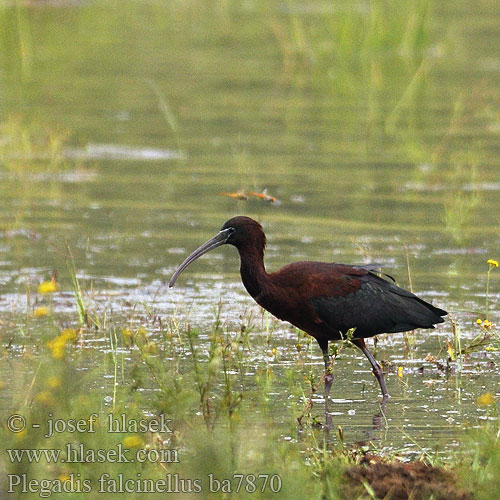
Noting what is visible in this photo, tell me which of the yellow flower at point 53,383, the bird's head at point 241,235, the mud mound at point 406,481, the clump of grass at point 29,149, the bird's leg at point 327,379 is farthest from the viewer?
the clump of grass at point 29,149

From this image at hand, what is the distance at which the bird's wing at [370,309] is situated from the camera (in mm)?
7699

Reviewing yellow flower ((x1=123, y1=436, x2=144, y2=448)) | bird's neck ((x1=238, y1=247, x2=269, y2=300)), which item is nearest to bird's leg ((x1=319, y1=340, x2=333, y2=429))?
Result: bird's neck ((x1=238, y1=247, x2=269, y2=300))

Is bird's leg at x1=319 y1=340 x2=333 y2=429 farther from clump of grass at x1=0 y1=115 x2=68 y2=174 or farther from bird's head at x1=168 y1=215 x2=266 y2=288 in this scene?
clump of grass at x1=0 y1=115 x2=68 y2=174

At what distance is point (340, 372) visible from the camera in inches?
319

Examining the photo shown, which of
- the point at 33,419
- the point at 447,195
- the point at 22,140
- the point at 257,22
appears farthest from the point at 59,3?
the point at 33,419

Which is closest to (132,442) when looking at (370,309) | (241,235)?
(241,235)

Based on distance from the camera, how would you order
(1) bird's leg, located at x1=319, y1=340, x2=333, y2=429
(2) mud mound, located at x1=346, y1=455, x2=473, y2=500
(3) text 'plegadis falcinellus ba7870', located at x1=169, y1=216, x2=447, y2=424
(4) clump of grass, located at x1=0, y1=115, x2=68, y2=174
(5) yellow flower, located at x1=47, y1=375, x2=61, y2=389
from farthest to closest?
(4) clump of grass, located at x1=0, y1=115, x2=68, y2=174
(3) text 'plegadis falcinellus ba7870', located at x1=169, y1=216, x2=447, y2=424
(1) bird's leg, located at x1=319, y1=340, x2=333, y2=429
(2) mud mound, located at x1=346, y1=455, x2=473, y2=500
(5) yellow flower, located at x1=47, y1=375, x2=61, y2=389

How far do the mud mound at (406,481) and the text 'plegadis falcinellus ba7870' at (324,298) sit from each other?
1851mm

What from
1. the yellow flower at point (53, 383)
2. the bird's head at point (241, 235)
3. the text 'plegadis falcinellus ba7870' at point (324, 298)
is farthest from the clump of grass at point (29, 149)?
the yellow flower at point (53, 383)

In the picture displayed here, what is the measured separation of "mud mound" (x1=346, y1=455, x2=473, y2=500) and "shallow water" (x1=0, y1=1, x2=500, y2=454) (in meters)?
0.54

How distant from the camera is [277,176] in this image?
44.4ft

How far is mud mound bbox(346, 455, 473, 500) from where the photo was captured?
5.43 meters

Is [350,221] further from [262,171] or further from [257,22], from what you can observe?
[257,22]

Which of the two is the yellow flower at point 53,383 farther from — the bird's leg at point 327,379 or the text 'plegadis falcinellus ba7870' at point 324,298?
the text 'plegadis falcinellus ba7870' at point 324,298
